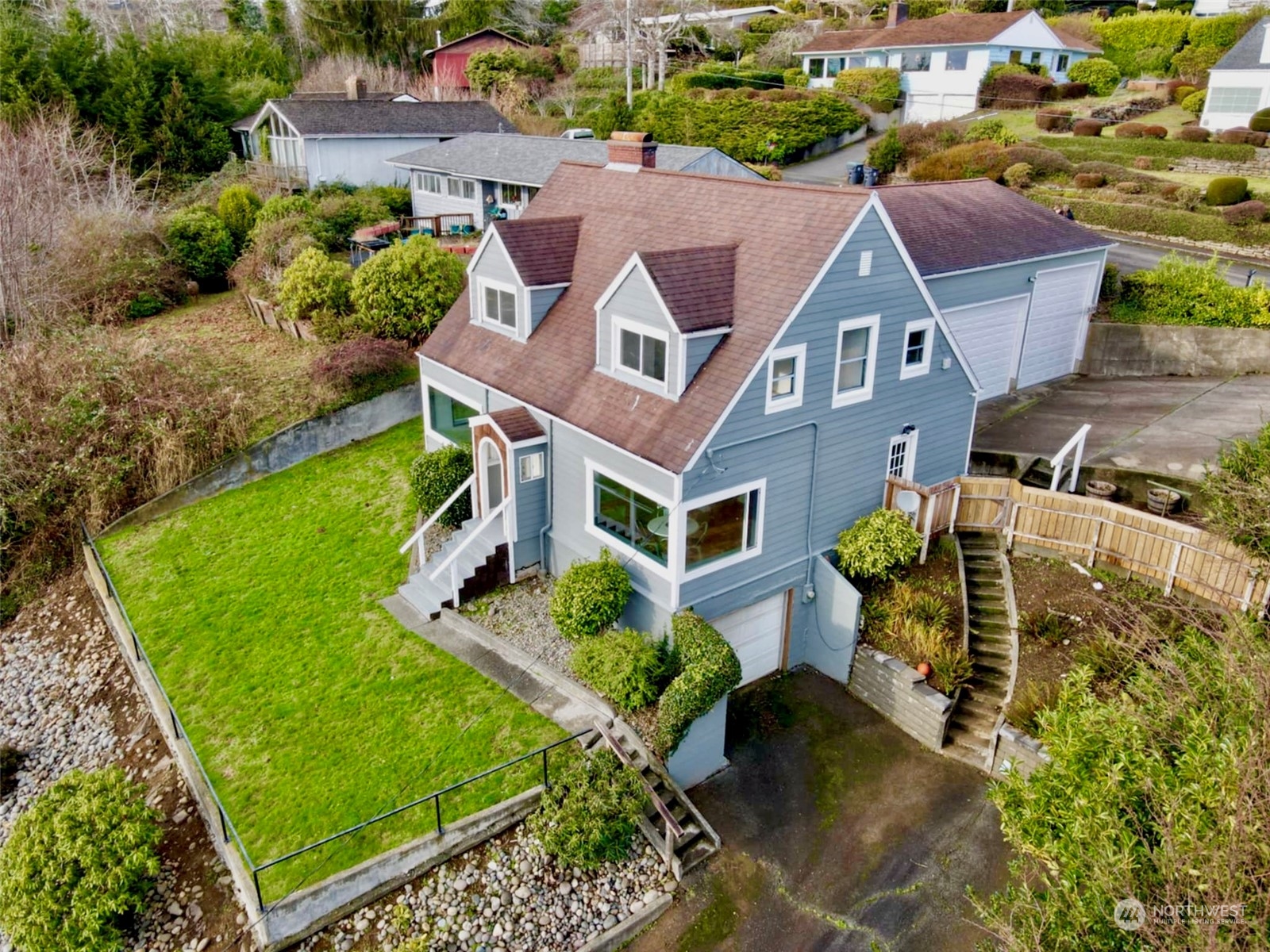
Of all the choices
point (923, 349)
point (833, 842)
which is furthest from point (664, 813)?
point (923, 349)

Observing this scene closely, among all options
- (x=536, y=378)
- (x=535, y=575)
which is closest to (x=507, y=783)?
(x=535, y=575)

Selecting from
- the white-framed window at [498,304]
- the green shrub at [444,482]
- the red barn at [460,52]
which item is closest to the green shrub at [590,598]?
the green shrub at [444,482]

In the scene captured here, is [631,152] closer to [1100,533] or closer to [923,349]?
[923,349]

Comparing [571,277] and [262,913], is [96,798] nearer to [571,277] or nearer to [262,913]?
[262,913]

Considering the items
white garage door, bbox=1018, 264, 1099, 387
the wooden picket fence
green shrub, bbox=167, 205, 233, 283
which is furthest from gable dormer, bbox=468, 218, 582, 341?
green shrub, bbox=167, 205, 233, 283

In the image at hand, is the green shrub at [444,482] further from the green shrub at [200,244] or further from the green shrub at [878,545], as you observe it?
the green shrub at [200,244]
